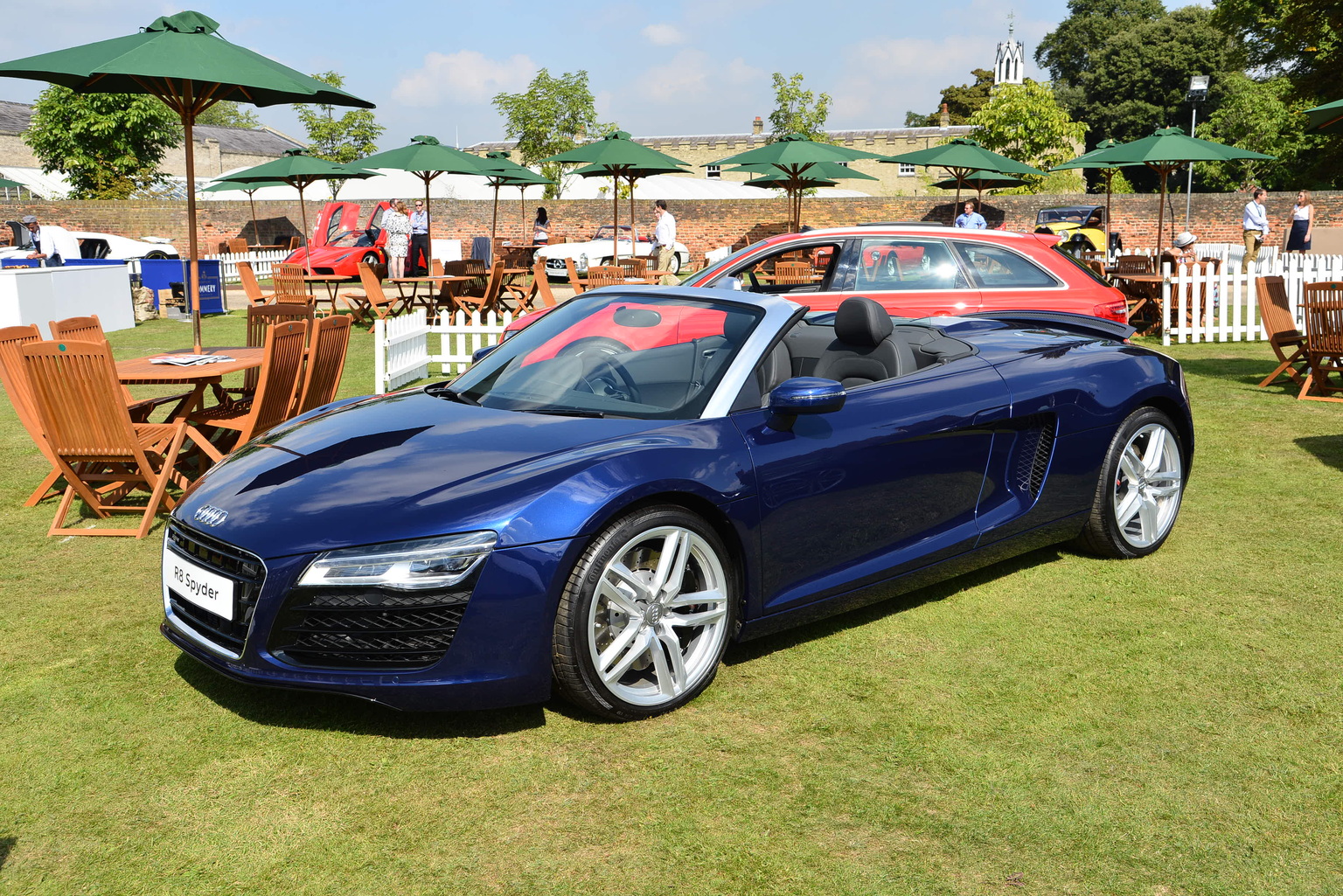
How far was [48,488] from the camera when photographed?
677 cm

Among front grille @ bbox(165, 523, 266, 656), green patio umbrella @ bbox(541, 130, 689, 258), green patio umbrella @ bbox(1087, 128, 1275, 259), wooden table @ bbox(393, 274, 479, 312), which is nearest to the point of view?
front grille @ bbox(165, 523, 266, 656)

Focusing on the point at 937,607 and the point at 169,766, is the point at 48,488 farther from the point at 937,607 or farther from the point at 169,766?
→ the point at 937,607

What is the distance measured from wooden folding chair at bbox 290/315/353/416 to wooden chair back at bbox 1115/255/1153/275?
45.3 feet

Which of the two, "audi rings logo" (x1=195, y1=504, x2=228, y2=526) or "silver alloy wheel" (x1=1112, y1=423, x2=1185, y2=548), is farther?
"silver alloy wheel" (x1=1112, y1=423, x2=1185, y2=548)

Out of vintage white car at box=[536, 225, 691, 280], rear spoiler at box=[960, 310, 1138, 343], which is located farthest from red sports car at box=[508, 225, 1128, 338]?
A: vintage white car at box=[536, 225, 691, 280]

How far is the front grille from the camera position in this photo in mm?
3455

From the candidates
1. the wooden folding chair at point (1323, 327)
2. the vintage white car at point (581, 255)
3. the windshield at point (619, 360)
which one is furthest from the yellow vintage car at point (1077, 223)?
the windshield at point (619, 360)

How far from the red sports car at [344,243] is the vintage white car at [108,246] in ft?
15.5

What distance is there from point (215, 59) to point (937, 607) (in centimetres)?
662

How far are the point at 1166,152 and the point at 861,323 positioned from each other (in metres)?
15.0

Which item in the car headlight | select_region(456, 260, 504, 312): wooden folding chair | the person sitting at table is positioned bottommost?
the car headlight

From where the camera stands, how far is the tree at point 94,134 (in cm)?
4531

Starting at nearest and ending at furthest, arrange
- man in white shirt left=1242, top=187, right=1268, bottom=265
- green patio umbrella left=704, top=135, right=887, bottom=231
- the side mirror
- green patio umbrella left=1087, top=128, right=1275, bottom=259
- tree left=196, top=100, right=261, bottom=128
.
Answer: the side mirror
green patio umbrella left=1087, top=128, right=1275, bottom=259
green patio umbrella left=704, top=135, right=887, bottom=231
man in white shirt left=1242, top=187, right=1268, bottom=265
tree left=196, top=100, right=261, bottom=128

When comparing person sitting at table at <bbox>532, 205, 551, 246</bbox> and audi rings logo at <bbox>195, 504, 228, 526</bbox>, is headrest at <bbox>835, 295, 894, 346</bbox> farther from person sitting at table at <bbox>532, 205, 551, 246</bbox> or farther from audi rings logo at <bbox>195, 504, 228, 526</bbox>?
person sitting at table at <bbox>532, 205, 551, 246</bbox>
